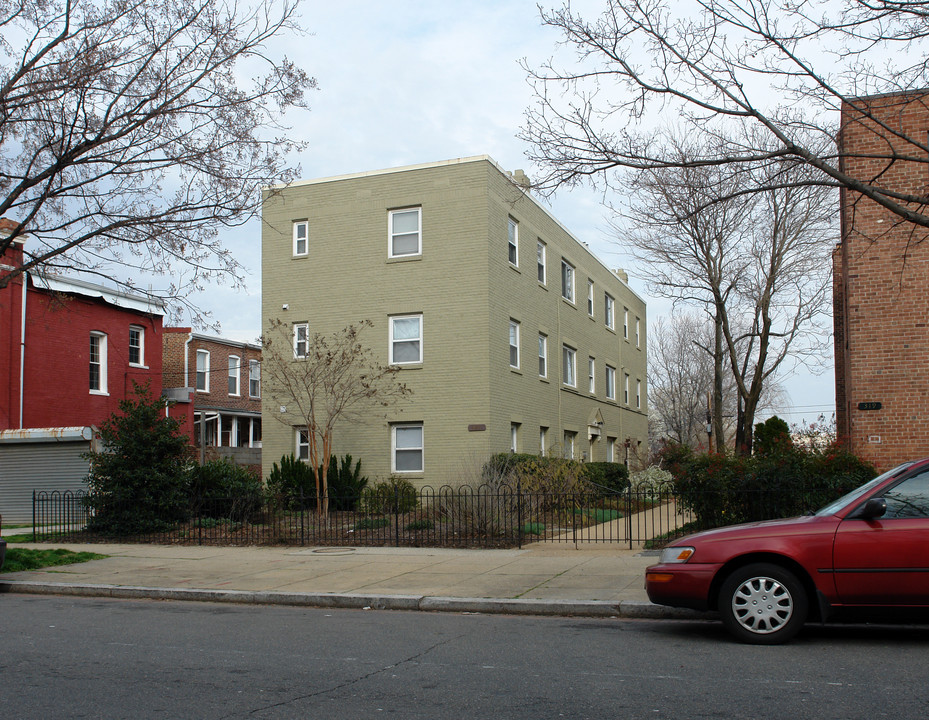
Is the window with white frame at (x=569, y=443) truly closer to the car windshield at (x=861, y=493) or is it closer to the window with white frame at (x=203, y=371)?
the window with white frame at (x=203, y=371)

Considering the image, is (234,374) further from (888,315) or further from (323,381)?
(888,315)

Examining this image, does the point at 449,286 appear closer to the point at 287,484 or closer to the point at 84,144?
the point at 287,484

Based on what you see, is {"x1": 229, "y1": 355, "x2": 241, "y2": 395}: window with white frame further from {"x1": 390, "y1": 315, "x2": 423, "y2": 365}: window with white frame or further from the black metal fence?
the black metal fence

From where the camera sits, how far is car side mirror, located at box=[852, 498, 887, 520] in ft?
23.6

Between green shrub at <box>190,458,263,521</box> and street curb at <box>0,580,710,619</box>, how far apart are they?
6104 mm

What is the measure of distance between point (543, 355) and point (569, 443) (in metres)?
3.82

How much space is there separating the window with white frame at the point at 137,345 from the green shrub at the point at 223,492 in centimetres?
1331

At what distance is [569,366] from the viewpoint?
31734mm

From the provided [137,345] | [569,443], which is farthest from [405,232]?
[137,345]

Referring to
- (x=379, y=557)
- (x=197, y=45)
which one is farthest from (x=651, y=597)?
(x=197, y=45)

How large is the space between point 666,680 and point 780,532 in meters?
1.94

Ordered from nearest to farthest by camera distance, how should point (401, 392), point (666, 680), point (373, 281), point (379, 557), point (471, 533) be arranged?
point (666, 680), point (379, 557), point (471, 533), point (401, 392), point (373, 281)

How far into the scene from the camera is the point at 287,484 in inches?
944

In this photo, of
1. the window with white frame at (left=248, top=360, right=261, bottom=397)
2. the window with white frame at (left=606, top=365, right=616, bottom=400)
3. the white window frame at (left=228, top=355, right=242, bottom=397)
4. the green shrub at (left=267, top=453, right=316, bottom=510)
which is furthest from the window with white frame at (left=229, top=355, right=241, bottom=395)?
the green shrub at (left=267, top=453, right=316, bottom=510)
